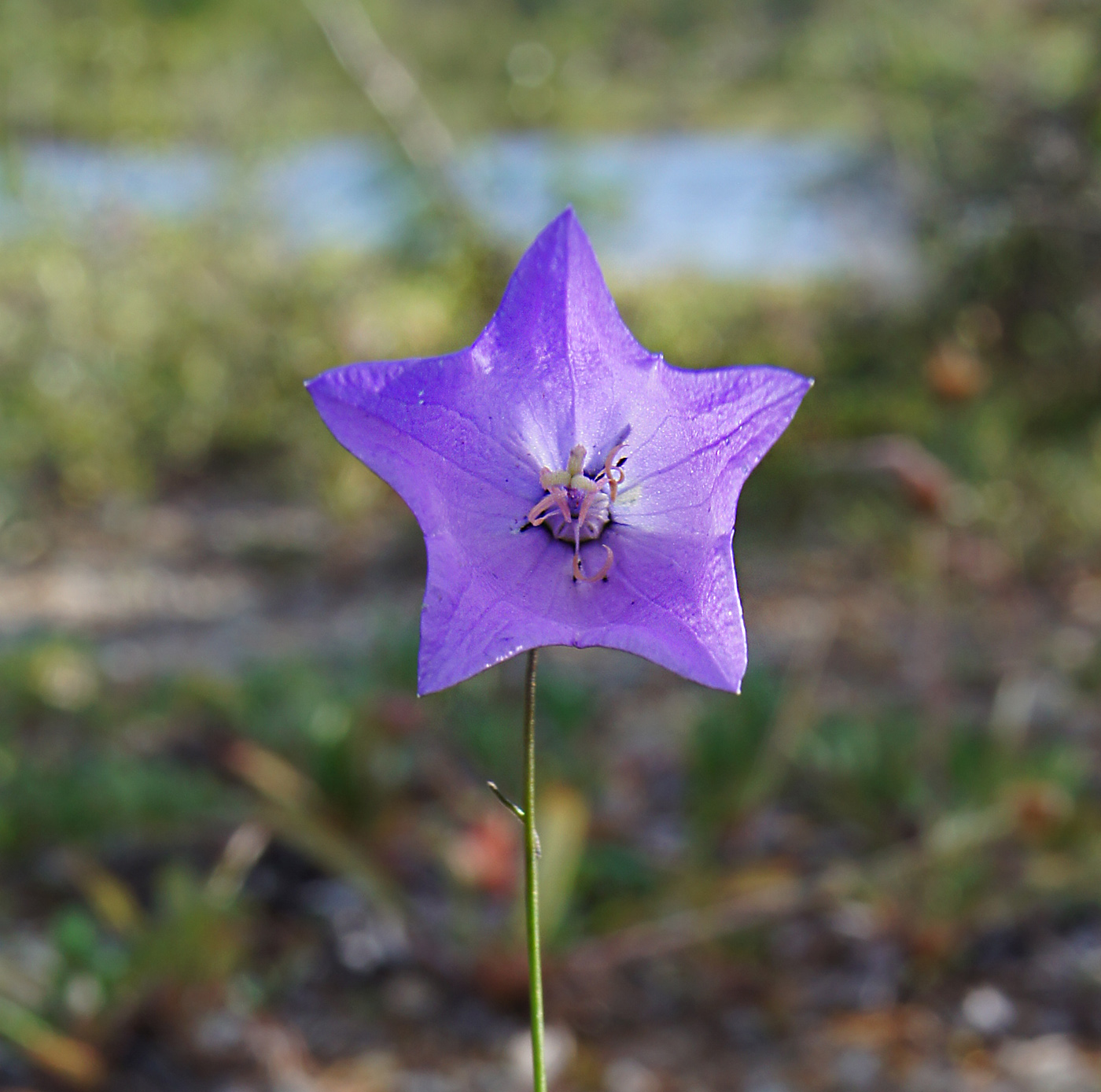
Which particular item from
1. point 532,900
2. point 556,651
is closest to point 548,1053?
point 532,900

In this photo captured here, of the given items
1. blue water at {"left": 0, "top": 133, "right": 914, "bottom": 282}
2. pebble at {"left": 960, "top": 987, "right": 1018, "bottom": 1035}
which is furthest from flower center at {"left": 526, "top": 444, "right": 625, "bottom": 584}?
blue water at {"left": 0, "top": 133, "right": 914, "bottom": 282}

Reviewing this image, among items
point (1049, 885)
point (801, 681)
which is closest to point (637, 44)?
point (801, 681)

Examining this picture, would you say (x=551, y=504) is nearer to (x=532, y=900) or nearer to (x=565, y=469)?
(x=565, y=469)

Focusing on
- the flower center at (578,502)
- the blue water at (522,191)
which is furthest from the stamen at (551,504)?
the blue water at (522,191)

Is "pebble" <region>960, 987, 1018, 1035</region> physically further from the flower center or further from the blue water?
the blue water

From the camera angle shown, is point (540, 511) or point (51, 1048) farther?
point (51, 1048)

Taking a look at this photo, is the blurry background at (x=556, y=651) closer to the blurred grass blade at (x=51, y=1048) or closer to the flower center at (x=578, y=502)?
the blurred grass blade at (x=51, y=1048)
